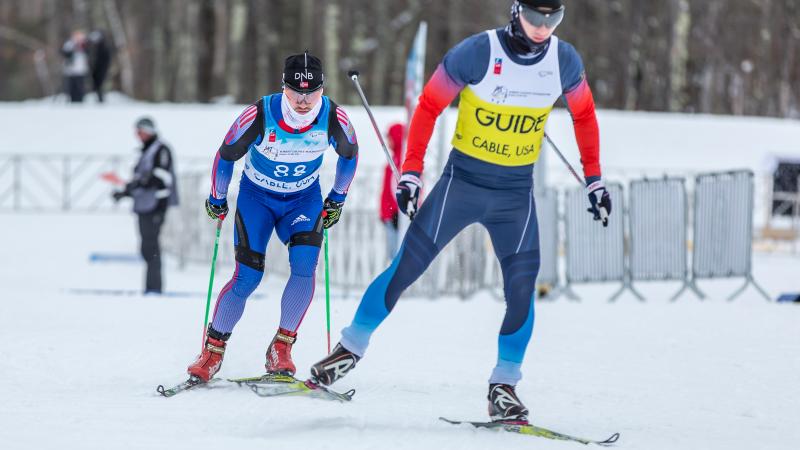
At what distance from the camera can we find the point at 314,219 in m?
6.78

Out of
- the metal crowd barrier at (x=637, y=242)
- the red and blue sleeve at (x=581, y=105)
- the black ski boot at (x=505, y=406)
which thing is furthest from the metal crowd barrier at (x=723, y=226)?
the black ski boot at (x=505, y=406)

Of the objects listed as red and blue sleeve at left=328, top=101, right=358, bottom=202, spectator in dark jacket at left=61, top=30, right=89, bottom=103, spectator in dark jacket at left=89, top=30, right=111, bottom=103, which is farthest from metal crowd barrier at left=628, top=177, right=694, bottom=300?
spectator in dark jacket at left=89, top=30, right=111, bottom=103

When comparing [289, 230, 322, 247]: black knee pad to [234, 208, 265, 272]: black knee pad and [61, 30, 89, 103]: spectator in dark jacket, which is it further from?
[61, 30, 89, 103]: spectator in dark jacket

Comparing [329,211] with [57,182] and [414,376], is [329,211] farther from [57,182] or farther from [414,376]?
[57,182]

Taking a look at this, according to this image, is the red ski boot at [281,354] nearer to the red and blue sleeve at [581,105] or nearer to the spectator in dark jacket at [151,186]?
the red and blue sleeve at [581,105]

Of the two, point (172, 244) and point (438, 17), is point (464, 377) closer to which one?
Answer: point (172, 244)

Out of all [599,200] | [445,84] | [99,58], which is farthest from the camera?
[99,58]

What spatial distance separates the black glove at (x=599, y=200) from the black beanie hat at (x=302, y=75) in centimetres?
148

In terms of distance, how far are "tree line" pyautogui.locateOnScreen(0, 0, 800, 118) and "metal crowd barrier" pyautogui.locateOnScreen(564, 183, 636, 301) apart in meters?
20.8

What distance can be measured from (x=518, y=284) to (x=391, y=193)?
6.71 meters

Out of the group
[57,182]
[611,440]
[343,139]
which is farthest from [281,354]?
[57,182]

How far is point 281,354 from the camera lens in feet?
22.1

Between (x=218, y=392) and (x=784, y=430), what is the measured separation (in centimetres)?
285

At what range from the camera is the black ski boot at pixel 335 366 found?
600 centimetres
